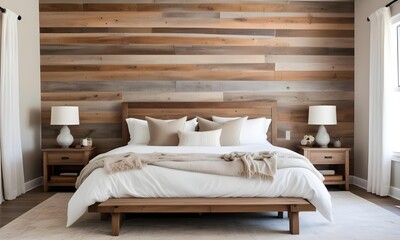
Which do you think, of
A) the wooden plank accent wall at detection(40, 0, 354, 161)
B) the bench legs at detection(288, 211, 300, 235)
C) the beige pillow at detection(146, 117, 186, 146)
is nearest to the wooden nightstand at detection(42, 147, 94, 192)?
the wooden plank accent wall at detection(40, 0, 354, 161)

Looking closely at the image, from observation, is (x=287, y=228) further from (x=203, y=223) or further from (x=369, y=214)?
(x=369, y=214)

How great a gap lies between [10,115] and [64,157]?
0.90 m

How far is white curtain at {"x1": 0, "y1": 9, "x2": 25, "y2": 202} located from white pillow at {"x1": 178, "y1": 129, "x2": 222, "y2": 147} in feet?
6.95

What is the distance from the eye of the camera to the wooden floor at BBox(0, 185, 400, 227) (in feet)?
12.8

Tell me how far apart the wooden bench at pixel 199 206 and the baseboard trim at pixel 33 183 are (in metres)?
2.39

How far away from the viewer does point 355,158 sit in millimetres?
5590

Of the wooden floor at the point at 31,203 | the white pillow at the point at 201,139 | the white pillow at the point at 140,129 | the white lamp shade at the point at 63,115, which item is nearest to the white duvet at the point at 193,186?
the wooden floor at the point at 31,203

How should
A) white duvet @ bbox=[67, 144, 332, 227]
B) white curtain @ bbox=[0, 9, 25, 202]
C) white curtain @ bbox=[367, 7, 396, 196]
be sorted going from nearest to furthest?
white duvet @ bbox=[67, 144, 332, 227], white curtain @ bbox=[0, 9, 25, 202], white curtain @ bbox=[367, 7, 396, 196]

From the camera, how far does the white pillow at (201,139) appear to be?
15.2 ft

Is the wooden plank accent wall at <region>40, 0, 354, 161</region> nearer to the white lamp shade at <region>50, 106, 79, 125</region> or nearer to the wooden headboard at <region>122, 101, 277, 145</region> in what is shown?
the wooden headboard at <region>122, 101, 277, 145</region>

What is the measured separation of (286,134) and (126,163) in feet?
9.90

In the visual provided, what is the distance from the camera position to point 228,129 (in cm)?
493

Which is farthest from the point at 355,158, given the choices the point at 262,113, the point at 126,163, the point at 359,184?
the point at 126,163

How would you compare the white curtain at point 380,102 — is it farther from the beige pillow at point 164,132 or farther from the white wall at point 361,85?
the beige pillow at point 164,132
